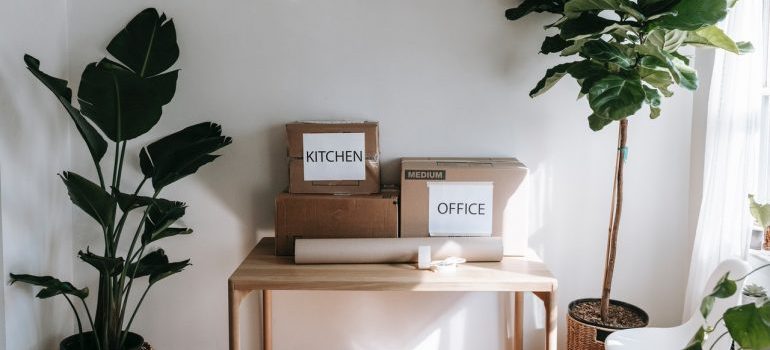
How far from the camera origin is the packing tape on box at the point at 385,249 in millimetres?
2379

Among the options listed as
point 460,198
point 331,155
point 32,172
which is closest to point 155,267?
point 32,172

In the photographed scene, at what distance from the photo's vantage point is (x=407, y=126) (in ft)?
8.96

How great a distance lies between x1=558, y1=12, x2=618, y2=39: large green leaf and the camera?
2154 millimetres

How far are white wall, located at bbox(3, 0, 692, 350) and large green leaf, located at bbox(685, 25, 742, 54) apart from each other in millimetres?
547

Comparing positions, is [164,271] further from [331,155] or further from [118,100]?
[331,155]

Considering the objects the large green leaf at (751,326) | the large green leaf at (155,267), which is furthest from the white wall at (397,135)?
the large green leaf at (751,326)

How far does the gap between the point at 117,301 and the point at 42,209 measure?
0.47m

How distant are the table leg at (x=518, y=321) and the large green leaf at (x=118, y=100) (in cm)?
152

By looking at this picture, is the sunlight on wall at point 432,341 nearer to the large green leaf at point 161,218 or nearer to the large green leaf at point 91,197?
the large green leaf at point 161,218

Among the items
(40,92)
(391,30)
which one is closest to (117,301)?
(40,92)

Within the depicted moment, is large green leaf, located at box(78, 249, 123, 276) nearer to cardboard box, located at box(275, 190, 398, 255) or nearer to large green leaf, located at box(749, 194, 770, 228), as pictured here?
cardboard box, located at box(275, 190, 398, 255)

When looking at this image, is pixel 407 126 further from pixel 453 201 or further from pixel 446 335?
pixel 446 335

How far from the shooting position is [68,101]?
7.59 feet

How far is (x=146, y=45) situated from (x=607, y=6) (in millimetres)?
1618
